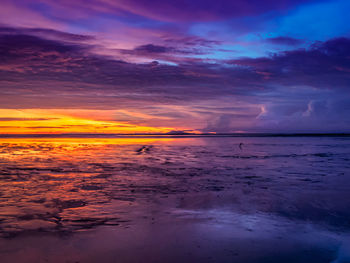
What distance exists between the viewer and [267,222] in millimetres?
6137

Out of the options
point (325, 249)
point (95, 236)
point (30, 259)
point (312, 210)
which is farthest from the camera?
point (312, 210)

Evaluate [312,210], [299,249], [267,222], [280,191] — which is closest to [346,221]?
[312,210]

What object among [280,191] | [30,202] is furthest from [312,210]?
[30,202]

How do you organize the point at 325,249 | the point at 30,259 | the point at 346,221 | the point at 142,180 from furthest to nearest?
the point at 142,180, the point at 346,221, the point at 325,249, the point at 30,259

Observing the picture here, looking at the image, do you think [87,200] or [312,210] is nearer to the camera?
[312,210]

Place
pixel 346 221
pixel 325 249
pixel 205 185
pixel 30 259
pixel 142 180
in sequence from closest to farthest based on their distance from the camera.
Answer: pixel 30 259 → pixel 325 249 → pixel 346 221 → pixel 205 185 → pixel 142 180

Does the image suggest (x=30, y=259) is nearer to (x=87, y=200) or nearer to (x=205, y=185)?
(x=87, y=200)

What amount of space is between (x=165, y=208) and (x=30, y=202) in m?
3.59

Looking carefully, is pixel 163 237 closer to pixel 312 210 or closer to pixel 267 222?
pixel 267 222

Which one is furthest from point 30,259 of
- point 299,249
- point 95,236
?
point 299,249

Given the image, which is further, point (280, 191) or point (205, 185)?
point (205, 185)

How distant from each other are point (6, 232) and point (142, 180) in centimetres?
613

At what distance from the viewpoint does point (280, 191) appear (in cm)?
935

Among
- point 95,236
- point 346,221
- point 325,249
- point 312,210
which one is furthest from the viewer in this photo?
point 312,210
